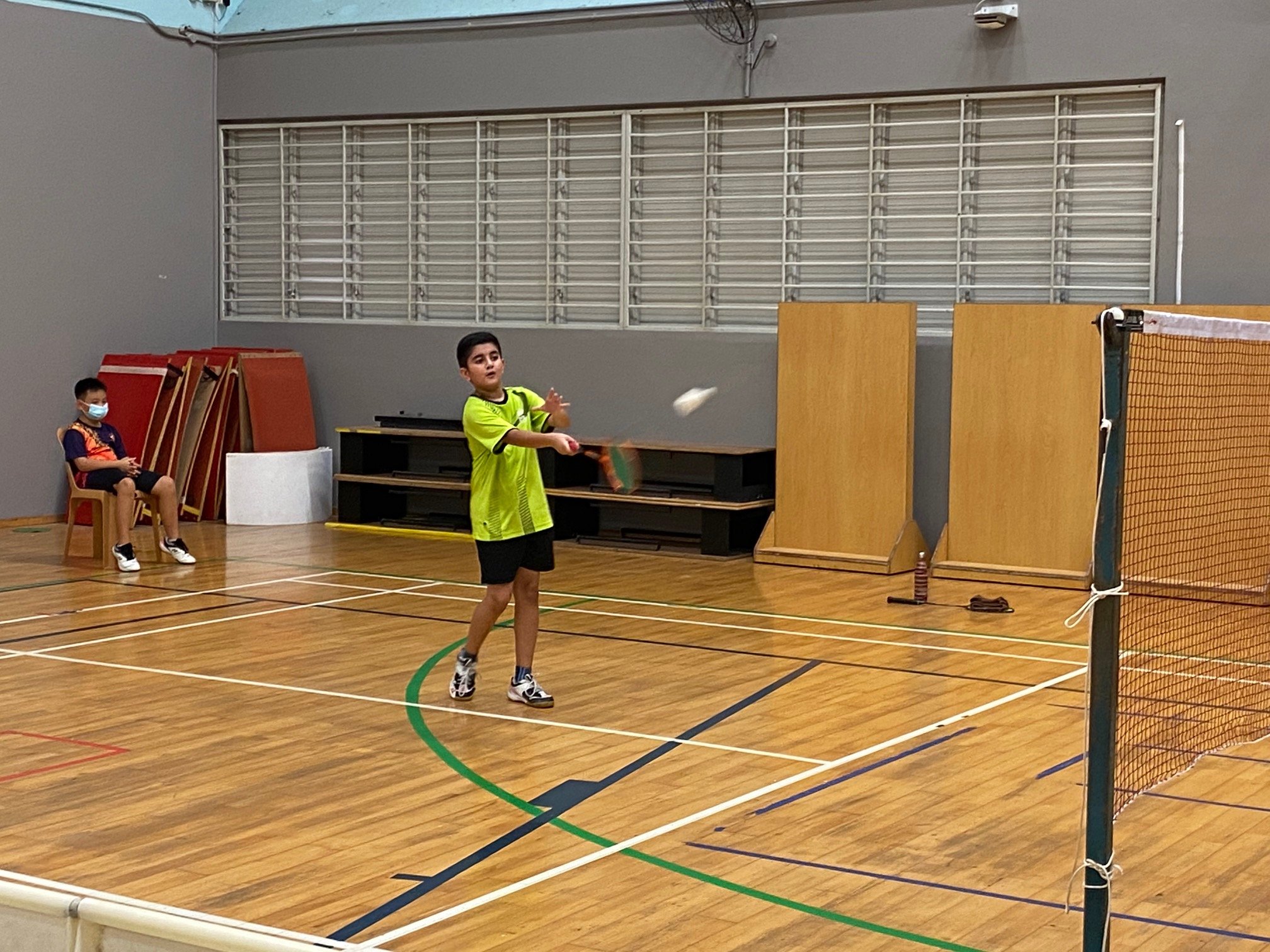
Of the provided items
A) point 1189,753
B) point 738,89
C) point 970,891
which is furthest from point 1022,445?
point 970,891

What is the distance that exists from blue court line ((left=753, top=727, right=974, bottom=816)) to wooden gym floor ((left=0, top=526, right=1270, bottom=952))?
0.07 ft

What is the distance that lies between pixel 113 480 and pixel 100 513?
14.8 inches

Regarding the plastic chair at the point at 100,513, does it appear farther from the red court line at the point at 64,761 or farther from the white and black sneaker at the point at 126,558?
the red court line at the point at 64,761

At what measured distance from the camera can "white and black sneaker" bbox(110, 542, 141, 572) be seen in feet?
37.4

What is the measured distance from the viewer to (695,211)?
13719mm

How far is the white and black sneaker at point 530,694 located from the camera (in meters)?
7.36

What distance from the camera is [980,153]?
12562 millimetres

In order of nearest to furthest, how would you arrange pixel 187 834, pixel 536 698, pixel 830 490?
pixel 187 834
pixel 536 698
pixel 830 490

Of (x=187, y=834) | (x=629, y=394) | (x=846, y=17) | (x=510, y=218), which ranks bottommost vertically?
(x=187, y=834)

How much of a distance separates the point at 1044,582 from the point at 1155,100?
353 centimetres

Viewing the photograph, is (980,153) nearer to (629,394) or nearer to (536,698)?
(629,394)

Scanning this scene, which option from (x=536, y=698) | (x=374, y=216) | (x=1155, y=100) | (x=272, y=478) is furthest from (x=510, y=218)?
(x=536, y=698)

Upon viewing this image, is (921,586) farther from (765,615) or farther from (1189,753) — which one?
(1189,753)

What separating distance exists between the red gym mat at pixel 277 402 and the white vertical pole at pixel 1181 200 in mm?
7602
